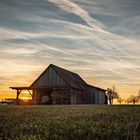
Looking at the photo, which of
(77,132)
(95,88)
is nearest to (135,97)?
(95,88)

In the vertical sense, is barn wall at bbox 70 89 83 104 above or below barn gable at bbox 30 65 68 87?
below

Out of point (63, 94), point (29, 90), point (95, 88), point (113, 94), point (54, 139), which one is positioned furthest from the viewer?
point (113, 94)

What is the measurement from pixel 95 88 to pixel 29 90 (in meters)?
13.2

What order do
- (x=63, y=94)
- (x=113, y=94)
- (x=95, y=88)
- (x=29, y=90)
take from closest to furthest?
1. (x=63, y=94)
2. (x=29, y=90)
3. (x=95, y=88)
4. (x=113, y=94)

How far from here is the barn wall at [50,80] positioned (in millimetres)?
46156

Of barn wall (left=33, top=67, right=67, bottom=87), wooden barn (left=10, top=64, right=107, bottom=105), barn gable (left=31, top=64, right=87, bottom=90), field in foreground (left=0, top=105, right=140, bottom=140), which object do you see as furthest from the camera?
barn wall (left=33, top=67, right=67, bottom=87)

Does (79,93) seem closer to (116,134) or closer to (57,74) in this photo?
(57,74)

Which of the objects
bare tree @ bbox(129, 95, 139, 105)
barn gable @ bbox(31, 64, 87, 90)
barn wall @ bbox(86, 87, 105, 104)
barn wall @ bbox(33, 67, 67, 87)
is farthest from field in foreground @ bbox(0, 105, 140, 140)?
bare tree @ bbox(129, 95, 139, 105)

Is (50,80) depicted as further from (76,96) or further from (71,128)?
(71,128)

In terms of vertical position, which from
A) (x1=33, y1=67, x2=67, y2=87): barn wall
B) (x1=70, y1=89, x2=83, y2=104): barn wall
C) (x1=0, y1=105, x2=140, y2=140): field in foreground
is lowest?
(x1=0, y1=105, x2=140, y2=140): field in foreground

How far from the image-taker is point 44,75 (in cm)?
4769

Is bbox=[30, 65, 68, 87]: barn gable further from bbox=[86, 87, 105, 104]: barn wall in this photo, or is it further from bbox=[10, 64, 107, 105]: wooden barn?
bbox=[86, 87, 105, 104]: barn wall

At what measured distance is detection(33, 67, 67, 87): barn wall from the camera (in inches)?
1817

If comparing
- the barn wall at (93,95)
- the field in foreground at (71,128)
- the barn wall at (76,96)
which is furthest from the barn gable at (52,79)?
the field in foreground at (71,128)
